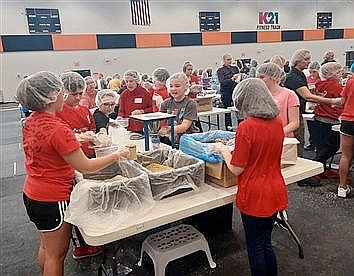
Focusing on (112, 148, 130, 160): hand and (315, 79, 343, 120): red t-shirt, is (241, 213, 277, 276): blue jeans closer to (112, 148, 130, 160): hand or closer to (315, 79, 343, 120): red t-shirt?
(112, 148, 130, 160): hand

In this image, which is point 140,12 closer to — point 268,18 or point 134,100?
point 268,18

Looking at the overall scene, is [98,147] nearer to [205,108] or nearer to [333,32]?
[205,108]

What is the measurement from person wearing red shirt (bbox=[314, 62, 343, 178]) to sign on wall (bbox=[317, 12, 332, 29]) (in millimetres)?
11876

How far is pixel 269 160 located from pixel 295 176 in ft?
1.32

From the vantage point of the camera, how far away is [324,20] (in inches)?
559

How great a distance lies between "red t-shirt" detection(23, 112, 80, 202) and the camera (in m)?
1.48

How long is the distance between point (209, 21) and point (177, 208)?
11.5 meters

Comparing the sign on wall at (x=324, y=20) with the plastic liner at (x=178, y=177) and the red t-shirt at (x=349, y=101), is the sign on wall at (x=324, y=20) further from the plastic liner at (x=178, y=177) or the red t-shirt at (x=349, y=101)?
the plastic liner at (x=178, y=177)

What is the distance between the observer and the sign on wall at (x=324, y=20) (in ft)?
46.2

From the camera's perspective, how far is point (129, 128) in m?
3.22

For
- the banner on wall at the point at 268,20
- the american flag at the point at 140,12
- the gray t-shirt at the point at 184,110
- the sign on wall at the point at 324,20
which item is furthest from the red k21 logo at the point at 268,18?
the gray t-shirt at the point at 184,110

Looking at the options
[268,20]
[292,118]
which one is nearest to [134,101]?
[292,118]

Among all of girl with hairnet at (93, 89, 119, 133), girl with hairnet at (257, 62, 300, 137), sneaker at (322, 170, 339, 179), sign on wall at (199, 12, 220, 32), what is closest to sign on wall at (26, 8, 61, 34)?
sign on wall at (199, 12, 220, 32)

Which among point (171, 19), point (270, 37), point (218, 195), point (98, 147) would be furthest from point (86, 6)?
point (218, 195)
